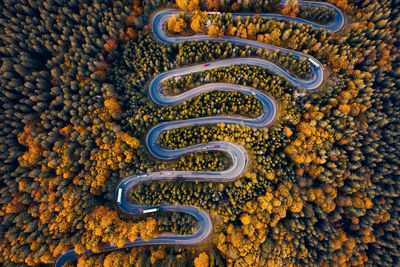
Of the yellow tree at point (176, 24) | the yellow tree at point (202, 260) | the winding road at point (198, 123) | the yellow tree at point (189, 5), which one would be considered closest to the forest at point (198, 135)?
the yellow tree at point (202, 260)

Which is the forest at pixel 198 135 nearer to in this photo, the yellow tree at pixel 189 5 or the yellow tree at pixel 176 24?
the yellow tree at pixel 176 24

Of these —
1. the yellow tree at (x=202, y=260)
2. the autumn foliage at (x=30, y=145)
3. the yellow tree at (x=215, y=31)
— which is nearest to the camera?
the yellow tree at (x=202, y=260)

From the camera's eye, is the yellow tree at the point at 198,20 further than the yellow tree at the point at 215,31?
A: Yes

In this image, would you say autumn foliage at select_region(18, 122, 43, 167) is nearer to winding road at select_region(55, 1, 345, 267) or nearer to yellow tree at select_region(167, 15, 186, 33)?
winding road at select_region(55, 1, 345, 267)

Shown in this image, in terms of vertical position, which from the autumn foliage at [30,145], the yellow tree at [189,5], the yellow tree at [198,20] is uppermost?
the yellow tree at [189,5]

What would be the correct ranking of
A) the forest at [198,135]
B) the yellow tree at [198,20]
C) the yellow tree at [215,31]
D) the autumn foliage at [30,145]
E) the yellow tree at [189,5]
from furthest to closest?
1. the yellow tree at [189,5]
2. the yellow tree at [198,20]
3. the yellow tree at [215,31]
4. the autumn foliage at [30,145]
5. the forest at [198,135]

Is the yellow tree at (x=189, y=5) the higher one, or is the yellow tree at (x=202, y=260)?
the yellow tree at (x=189, y=5)

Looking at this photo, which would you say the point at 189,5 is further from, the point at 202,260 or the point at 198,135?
the point at 202,260
